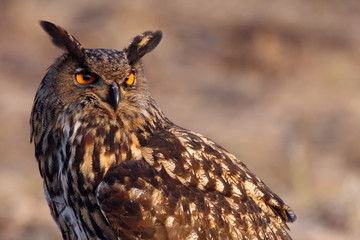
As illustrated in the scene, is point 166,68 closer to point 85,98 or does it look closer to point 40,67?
point 40,67

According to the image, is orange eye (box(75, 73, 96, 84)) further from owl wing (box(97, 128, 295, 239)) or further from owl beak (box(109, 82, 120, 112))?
owl wing (box(97, 128, 295, 239))

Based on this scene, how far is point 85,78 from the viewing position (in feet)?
13.1

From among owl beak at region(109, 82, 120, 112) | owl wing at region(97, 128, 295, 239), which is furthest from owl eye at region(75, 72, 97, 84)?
owl wing at region(97, 128, 295, 239)

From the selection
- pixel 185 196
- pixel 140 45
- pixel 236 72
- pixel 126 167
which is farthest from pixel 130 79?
pixel 236 72

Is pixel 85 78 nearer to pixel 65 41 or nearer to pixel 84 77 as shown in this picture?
pixel 84 77

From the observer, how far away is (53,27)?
165 inches

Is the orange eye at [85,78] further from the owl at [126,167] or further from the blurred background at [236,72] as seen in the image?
the blurred background at [236,72]

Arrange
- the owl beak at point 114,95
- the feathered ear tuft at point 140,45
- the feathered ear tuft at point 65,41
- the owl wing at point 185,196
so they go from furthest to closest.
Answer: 1. the feathered ear tuft at point 140,45
2. the feathered ear tuft at point 65,41
3. the owl beak at point 114,95
4. the owl wing at point 185,196

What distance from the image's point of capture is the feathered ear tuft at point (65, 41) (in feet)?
13.2

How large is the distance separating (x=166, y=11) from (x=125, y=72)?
1340cm

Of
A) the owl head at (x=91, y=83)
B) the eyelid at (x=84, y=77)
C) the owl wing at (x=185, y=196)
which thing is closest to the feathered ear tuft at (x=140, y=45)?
the owl head at (x=91, y=83)

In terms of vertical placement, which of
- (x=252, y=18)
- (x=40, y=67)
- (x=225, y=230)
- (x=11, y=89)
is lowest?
(x=225, y=230)

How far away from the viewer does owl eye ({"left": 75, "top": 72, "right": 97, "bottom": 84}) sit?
3.98 m

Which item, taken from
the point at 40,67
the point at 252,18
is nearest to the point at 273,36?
the point at 252,18
